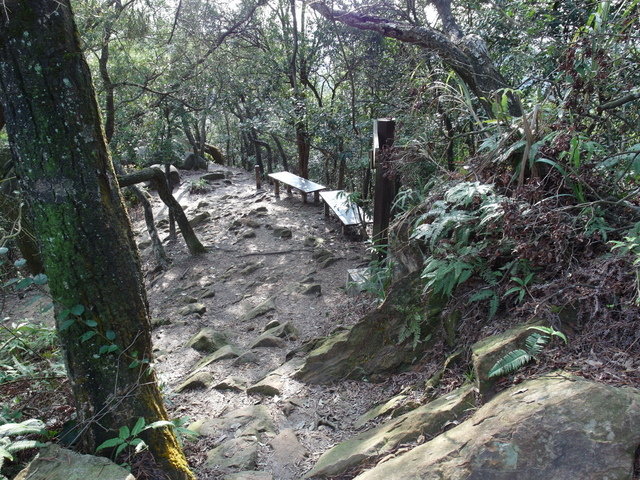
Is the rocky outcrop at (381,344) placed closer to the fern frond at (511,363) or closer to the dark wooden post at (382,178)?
the fern frond at (511,363)

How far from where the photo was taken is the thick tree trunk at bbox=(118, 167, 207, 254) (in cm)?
702

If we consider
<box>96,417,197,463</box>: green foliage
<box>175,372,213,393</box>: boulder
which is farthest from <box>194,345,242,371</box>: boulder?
<box>96,417,197,463</box>: green foliage

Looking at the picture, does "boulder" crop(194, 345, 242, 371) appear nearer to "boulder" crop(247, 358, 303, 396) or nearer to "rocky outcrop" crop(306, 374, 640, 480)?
"boulder" crop(247, 358, 303, 396)

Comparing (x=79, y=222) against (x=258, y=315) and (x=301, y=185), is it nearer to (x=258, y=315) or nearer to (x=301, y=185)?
(x=258, y=315)

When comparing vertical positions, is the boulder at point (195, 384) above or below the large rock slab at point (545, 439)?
below

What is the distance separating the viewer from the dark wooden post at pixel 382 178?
4.71 metres

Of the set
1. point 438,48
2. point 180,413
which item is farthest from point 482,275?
point 438,48

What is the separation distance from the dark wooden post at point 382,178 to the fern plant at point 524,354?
2.51m

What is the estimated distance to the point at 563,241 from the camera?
2518 millimetres

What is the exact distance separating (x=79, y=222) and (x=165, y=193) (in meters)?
5.98

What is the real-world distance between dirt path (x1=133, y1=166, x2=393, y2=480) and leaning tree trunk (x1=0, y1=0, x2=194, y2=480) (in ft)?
2.18

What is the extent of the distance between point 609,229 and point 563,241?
26 centimetres

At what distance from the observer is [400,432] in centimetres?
235

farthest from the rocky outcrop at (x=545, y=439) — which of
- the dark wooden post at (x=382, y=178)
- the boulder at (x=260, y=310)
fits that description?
the boulder at (x=260, y=310)
